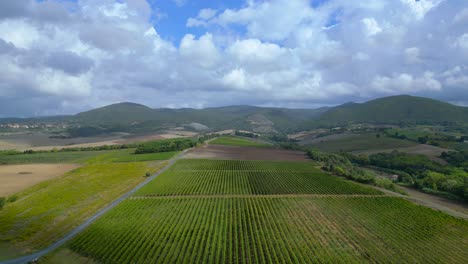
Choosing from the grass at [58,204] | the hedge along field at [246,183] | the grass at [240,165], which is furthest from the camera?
the grass at [240,165]

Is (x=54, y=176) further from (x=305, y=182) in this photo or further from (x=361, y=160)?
(x=361, y=160)

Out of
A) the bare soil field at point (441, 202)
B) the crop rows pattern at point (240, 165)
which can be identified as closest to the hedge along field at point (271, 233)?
the bare soil field at point (441, 202)

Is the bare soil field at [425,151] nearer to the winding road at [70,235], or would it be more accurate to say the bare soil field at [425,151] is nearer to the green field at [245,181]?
the green field at [245,181]

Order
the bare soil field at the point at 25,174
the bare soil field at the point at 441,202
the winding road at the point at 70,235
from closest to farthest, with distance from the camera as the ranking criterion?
the winding road at the point at 70,235
the bare soil field at the point at 441,202
the bare soil field at the point at 25,174

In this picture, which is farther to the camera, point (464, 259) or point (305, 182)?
point (305, 182)

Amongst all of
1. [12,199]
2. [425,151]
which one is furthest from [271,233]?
[425,151]

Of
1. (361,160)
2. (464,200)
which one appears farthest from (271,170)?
(361,160)

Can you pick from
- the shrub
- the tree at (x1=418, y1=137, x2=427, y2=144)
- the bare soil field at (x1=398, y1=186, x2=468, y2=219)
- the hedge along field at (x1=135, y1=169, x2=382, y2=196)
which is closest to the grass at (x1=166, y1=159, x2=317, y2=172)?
the hedge along field at (x1=135, y1=169, x2=382, y2=196)

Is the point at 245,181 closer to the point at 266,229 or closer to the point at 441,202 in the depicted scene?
the point at 266,229
